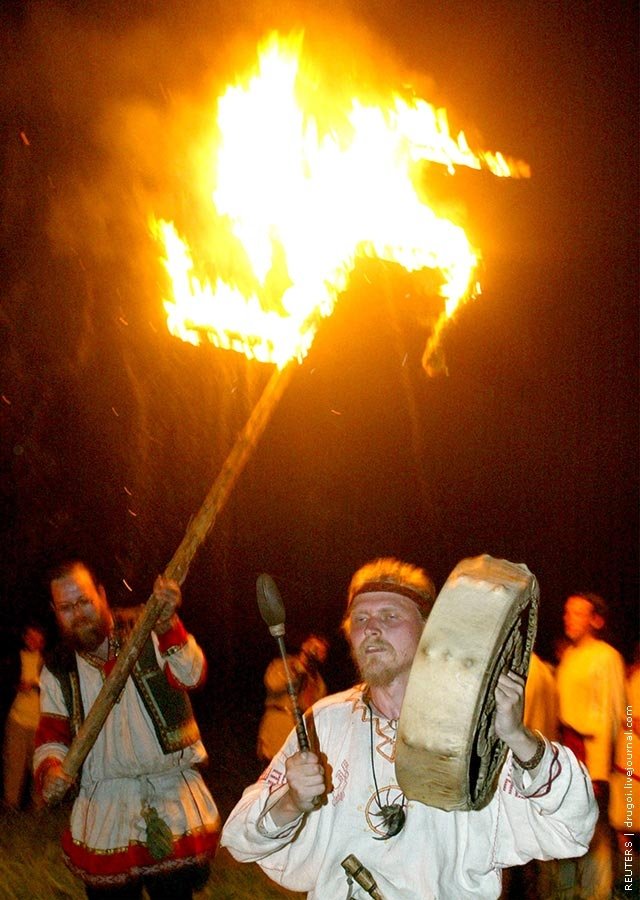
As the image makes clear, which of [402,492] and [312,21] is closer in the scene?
[312,21]

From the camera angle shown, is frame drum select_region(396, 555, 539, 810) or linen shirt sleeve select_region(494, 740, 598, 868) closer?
frame drum select_region(396, 555, 539, 810)

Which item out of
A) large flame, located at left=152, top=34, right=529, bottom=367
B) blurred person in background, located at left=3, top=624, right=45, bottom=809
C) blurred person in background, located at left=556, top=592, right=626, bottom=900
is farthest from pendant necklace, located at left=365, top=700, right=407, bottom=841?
blurred person in background, located at left=3, top=624, right=45, bottom=809

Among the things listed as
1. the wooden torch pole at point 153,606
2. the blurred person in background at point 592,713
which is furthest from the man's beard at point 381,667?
the blurred person in background at point 592,713

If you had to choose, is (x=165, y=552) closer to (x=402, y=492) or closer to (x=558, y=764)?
(x=402, y=492)

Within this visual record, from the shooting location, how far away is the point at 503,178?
14.1 metres

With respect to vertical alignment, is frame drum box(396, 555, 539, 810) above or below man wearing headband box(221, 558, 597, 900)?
above

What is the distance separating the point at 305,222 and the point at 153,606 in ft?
7.77

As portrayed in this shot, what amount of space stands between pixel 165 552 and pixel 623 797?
12.1m

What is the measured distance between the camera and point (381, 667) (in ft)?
9.89

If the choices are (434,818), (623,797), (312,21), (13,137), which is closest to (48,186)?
(13,137)

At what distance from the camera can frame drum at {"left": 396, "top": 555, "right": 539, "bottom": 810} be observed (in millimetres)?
2328

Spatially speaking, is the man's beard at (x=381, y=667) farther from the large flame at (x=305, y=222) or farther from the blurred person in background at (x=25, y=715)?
the blurred person in background at (x=25, y=715)

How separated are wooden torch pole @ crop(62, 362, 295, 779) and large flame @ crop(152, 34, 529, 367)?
727 mm

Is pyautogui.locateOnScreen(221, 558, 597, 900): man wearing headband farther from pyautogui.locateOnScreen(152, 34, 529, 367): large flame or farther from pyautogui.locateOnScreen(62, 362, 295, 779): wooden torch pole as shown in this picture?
pyautogui.locateOnScreen(152, 34, 529, 367): large flame
